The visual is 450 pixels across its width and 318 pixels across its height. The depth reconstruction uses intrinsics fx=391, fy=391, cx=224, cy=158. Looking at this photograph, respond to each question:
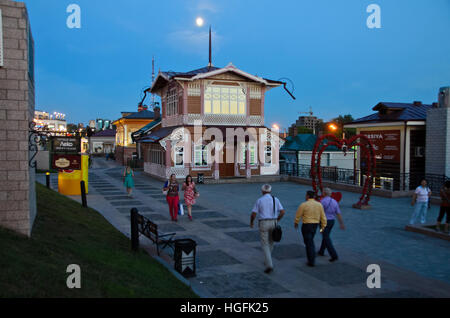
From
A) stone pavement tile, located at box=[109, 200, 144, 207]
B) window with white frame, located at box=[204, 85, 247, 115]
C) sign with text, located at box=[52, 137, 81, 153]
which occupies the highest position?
window with white frame, located at box=[204, 85, 247, 115]

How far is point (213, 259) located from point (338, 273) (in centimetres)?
287

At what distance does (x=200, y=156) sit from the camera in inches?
1129

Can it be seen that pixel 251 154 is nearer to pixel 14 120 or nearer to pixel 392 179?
pixel 392 179

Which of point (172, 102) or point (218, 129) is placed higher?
point (172, 102)

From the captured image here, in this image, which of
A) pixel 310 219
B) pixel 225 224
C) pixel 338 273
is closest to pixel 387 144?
pixel 225 224

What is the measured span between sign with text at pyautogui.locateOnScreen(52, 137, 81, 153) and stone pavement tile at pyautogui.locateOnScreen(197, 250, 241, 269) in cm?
399

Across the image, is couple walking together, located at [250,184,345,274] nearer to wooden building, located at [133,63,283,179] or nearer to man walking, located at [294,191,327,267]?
man walking, located at [294,191,327,267]

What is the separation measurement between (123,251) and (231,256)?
101 inches

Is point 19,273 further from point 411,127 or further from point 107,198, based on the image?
point 411,127

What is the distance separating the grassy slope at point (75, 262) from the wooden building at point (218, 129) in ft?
58.3

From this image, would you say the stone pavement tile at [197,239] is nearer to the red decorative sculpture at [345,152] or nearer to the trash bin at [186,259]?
→ the trash bin at [186,259]

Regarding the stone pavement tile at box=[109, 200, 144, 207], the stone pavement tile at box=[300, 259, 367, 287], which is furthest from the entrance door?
the stone pavement tile at box=[300, 259, 367, 287]

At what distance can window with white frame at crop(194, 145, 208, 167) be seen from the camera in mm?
28594

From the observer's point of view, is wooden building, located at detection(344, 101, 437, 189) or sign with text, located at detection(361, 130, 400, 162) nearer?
wooden building, located at detection(344, 101, 437, 189)
